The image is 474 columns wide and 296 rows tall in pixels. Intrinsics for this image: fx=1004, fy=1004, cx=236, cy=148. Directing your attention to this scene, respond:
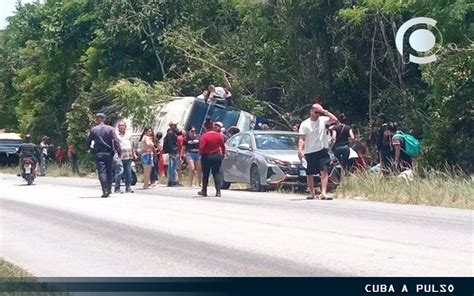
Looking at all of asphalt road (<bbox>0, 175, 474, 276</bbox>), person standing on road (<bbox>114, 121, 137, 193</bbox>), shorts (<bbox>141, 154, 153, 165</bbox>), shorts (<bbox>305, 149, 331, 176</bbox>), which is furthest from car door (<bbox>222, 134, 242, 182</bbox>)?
shorts (<bbox>305, 149, 331, 176</bbox>)

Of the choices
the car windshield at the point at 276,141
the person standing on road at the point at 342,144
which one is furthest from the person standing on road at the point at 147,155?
the person standing on road at the point at 342,144

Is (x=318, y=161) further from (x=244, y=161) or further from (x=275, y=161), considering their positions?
(x=244, y=161)

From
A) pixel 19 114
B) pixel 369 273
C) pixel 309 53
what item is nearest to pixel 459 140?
pixel 309 53

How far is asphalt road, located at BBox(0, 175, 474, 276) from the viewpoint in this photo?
1092 centimetres

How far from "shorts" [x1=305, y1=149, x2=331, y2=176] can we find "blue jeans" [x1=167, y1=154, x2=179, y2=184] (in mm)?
8927

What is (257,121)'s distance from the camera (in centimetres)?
3353

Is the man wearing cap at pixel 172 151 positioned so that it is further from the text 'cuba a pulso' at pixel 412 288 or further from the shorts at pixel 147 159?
the text 'cuba a pulso' at pixel 412 288

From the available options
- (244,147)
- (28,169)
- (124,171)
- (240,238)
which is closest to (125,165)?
(124,171)

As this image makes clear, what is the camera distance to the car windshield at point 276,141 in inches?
966

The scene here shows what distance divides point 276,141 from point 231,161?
1423 mm

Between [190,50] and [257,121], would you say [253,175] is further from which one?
[190,50]

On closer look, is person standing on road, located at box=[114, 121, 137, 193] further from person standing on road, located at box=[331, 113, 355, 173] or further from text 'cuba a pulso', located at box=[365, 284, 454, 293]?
text 'cuba a pulso', located at box=[365, 284, 454, 293]

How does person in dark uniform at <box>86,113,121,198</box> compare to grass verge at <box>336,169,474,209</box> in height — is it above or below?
above

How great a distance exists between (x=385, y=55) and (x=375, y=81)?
95cm
